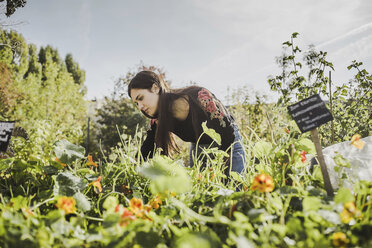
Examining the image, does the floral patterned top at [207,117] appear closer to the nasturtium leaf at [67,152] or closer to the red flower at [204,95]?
the red flower at [204,95]

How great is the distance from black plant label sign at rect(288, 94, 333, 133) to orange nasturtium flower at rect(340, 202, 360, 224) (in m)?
0.30

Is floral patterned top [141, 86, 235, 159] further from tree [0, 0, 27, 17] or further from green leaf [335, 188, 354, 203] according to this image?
tree [0, 0, 27, 17]

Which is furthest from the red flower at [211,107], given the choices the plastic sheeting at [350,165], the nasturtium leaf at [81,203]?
the nasturtium leaf at [81,203]

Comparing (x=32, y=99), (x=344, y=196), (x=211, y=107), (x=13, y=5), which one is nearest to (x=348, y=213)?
(x=344, y=196)

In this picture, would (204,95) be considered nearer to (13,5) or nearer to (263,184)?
(263,184)

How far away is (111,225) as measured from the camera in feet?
1.68

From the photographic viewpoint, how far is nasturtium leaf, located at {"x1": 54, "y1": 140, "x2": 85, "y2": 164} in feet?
2.66

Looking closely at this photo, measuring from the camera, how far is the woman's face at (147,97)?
73.6 inches

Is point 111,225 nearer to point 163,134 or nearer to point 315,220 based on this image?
point 315,220

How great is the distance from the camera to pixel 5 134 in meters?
1.01

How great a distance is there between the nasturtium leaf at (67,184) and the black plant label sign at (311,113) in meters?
0.76

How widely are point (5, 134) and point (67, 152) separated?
410mm

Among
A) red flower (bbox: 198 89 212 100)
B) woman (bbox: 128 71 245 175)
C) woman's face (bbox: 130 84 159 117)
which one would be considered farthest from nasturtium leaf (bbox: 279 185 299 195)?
woman's face (bbox: 130 84 159 117)

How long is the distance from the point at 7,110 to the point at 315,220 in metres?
8.34
